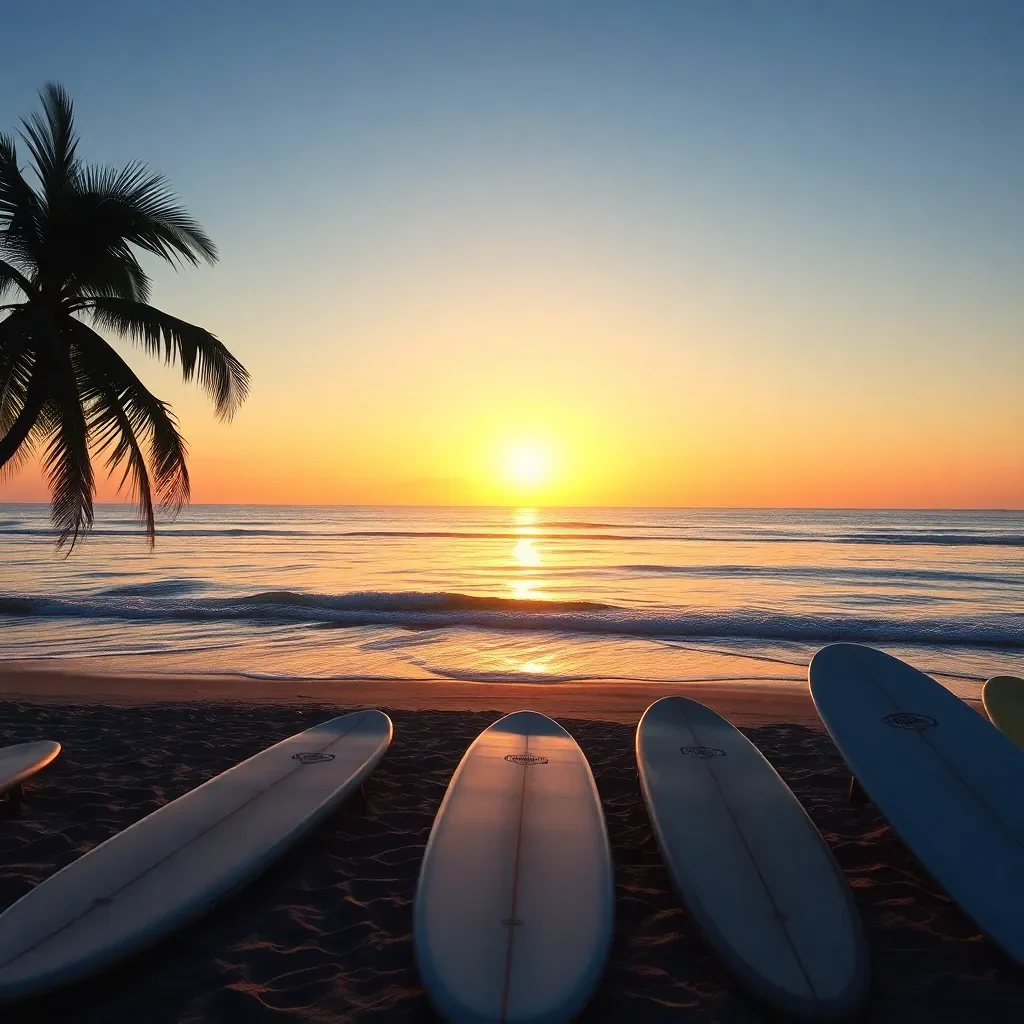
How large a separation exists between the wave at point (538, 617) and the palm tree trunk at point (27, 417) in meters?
6.32

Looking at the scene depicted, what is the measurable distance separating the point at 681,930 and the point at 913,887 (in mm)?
A: 1190

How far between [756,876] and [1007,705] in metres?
3.16

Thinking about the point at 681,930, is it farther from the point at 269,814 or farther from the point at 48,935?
the point at 48,935

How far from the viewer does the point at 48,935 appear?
8.36 ft

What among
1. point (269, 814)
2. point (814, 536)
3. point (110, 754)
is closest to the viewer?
point (269, 814)

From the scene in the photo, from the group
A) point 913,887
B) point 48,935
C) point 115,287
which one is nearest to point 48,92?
point 115,287

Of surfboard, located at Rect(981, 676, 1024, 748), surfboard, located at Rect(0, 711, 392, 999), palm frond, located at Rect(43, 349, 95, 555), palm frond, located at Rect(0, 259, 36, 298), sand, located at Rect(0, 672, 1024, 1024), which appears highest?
palm frond, located at Rect(0, 259, 36, 298)

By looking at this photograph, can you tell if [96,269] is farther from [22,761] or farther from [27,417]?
[22,761]

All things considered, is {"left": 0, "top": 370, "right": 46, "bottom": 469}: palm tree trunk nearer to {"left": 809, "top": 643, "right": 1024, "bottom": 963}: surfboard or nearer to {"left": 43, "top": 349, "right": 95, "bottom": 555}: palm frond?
{"left": 43, "top": 349, "right": 95, "bottom": 555}: palm frond

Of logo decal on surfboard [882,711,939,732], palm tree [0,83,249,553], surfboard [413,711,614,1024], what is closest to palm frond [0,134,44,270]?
palm tree [0,83,249,553]

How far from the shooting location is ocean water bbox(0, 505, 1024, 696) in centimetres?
914

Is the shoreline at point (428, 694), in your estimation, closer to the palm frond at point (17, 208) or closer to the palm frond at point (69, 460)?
the palm frond at point (69, 460)

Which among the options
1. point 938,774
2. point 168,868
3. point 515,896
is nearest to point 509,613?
point 938,774

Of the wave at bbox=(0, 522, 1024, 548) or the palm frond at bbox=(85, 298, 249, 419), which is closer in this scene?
the palm frond at bbox=(85, 298, 249, 419)
